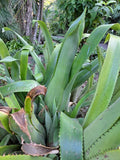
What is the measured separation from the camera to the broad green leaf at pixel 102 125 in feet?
1.11

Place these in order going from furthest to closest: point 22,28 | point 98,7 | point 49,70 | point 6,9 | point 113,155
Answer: point 22,28 < point 6,9 < point 98,7 < point 49,70 < point 113,155

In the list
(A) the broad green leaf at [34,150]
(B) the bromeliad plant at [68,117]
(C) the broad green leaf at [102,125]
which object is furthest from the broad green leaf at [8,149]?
(C) the broad green leaf at [102,125]

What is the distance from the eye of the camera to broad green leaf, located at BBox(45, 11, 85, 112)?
43 centimetres

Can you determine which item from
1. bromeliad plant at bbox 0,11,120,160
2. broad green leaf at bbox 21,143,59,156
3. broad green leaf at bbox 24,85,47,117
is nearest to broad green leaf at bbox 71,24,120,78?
bromeliad plant at bbox 0,11,120,160

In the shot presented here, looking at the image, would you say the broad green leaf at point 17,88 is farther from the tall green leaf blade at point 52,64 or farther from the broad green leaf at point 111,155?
the broad green leaf at point 111,155

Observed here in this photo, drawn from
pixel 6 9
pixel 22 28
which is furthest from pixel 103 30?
pixel 22 28

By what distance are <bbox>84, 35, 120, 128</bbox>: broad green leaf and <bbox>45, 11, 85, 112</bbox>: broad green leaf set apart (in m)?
0.11

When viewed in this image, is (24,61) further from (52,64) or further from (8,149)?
(8,149)

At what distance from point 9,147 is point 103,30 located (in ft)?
1.57

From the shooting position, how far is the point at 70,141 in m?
0.35

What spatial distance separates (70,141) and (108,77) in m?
0.20

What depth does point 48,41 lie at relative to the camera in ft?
2.19

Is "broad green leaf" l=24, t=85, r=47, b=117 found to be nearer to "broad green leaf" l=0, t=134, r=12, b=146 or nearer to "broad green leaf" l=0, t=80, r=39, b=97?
"broad green leaf" l=0, t=80, r=39, b=97

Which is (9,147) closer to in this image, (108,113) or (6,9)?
(108,113)
